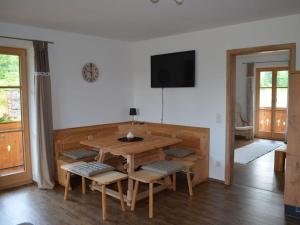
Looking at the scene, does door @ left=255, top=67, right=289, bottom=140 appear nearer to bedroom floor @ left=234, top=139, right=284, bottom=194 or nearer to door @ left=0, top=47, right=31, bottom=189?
bedroom floor @ left=234, top=139, right=284, bottom=194

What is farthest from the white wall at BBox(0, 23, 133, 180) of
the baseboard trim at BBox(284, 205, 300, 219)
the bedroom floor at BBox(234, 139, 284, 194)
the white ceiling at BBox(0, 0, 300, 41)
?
the baseboard trim at BBox(284, 205, 300, 219)

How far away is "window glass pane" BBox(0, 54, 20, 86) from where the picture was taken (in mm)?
4020

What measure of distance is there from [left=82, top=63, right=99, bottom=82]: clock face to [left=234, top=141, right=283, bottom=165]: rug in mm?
3381

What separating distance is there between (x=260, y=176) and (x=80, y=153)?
123 inches

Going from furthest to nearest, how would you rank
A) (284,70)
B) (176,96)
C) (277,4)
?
(284,70) < (176,96) < (277,4)

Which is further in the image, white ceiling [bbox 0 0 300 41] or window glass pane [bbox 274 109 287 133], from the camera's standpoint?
window glass pane [bbox 274 109 287 133]

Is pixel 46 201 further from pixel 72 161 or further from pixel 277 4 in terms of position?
pixel 277 4

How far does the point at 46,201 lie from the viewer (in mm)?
3668

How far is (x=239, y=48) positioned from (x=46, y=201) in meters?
3.59

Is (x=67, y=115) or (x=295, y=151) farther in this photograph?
(x=67, y=115)

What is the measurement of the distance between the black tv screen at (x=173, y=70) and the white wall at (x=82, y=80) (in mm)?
708

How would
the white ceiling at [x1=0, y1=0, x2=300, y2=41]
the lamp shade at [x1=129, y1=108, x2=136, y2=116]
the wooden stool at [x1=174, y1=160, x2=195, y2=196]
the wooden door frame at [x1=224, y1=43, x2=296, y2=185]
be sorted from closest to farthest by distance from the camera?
the white ceiling at [x1=0, y1=0, x2=300, y2=41], the wooden stool at [x1=174, y1=160, x2=195, y2=196], the wooden door frame at [x1=224, y1=43, x2=296, y2=185], the lamp shade at [x1=129, y1=108, x2=136, y2=116]

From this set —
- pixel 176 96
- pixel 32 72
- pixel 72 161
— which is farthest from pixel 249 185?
pixel 32 72

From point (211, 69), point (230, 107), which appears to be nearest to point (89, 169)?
point (230, 107)
